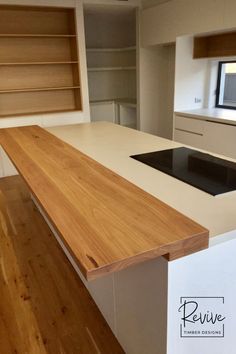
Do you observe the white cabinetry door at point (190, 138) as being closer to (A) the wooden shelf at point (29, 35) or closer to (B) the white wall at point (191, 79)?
(B) the white wall at point (191, 79)

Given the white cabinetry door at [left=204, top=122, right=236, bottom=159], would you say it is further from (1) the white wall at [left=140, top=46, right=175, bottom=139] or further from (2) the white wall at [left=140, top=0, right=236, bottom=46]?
(1) the white wall at [left=140, top=46, right=175, bottom=139]

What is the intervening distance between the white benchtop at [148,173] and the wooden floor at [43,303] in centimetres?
87

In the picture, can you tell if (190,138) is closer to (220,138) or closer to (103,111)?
(220,138)

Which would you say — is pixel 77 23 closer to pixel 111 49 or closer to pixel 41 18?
pixel 41 18

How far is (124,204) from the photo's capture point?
1.13 meters

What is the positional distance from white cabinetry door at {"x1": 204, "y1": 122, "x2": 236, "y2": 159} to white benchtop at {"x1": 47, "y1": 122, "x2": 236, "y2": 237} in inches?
49.1

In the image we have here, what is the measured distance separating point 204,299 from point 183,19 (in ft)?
11.2

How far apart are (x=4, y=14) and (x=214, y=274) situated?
4201mm

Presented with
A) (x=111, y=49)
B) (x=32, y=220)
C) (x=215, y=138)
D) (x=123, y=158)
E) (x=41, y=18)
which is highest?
(x=41, y=18)

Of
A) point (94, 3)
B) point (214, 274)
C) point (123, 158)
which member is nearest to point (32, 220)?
point (123, 158)

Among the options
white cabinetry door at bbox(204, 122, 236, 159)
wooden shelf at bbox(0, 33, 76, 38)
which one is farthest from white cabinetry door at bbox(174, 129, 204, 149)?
wooden shelf at bbox(0, 33, 76, 38)

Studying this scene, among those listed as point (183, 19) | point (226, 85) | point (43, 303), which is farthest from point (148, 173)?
point (226, 85)

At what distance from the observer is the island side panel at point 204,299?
3.30 ft

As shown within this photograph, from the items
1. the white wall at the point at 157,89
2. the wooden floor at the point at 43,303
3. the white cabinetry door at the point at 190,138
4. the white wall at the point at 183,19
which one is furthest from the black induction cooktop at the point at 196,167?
the white wall at the point at 157,89
